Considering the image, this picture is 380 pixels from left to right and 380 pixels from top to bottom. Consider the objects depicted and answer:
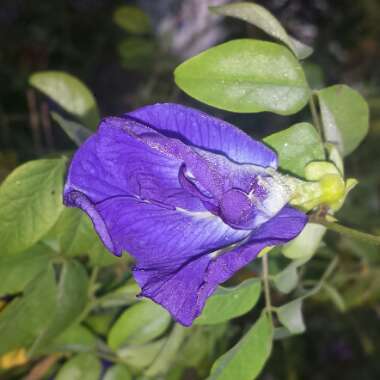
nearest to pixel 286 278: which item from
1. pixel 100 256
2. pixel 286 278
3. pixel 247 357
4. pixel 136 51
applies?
pixel 286 278

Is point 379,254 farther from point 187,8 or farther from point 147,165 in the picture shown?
point 187,8

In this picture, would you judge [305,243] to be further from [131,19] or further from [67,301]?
[131,19]

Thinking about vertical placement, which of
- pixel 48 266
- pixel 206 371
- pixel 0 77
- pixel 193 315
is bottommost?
pixel 0 77

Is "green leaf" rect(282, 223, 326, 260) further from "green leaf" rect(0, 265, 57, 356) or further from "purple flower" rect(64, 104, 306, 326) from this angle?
"green leaf" rect(0, 265, 57, 356)

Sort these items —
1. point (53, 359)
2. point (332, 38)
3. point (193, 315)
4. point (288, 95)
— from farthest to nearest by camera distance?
point (332, 38) < point (53, 359) < point (288, 95) < point (193, 315)

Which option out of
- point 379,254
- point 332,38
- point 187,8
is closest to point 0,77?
point 187,8

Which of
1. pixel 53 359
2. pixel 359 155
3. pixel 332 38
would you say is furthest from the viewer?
pixel 332 38

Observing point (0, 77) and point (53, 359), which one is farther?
point (0, 77)

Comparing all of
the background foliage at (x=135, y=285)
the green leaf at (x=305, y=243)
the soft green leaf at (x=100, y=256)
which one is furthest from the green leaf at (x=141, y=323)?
the green leaf at (x=305, y=243)

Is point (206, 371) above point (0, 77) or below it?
above
